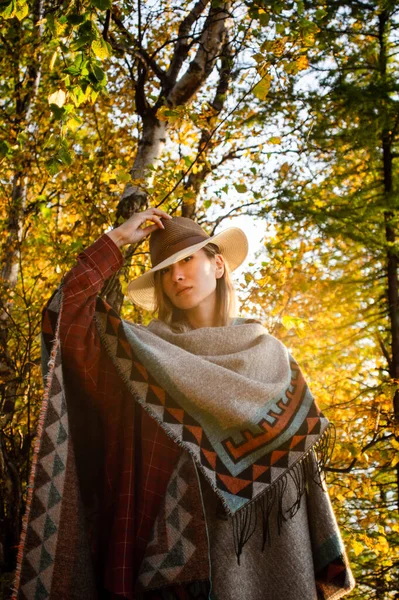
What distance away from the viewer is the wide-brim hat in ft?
7.52

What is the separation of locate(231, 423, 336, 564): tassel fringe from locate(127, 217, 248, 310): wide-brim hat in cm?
98

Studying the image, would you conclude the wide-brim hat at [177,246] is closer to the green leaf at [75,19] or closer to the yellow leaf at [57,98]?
the yellow leaf at [57,98]

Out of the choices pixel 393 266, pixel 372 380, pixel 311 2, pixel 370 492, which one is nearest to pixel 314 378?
pixel 372 380

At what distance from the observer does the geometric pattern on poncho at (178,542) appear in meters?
1.71

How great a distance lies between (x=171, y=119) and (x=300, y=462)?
193cm

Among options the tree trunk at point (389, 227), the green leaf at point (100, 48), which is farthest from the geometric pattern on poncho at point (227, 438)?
the tree trunk at point (389, 227)

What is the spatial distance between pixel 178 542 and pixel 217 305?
1.12m

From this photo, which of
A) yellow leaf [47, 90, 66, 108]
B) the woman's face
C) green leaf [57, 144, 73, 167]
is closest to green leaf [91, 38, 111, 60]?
yellow leaf [47, 90, 66, 108]

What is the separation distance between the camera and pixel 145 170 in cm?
331

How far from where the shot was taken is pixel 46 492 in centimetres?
168

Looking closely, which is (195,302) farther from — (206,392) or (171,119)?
(171,119)

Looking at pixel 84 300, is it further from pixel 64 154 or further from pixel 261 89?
pixel 261 89

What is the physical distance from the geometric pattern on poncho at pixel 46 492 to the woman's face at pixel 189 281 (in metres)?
0.64

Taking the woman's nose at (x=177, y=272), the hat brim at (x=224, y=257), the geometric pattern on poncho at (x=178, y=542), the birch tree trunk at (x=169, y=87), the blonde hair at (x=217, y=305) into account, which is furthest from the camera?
the birch tree trunk at (x=169, y=87)
